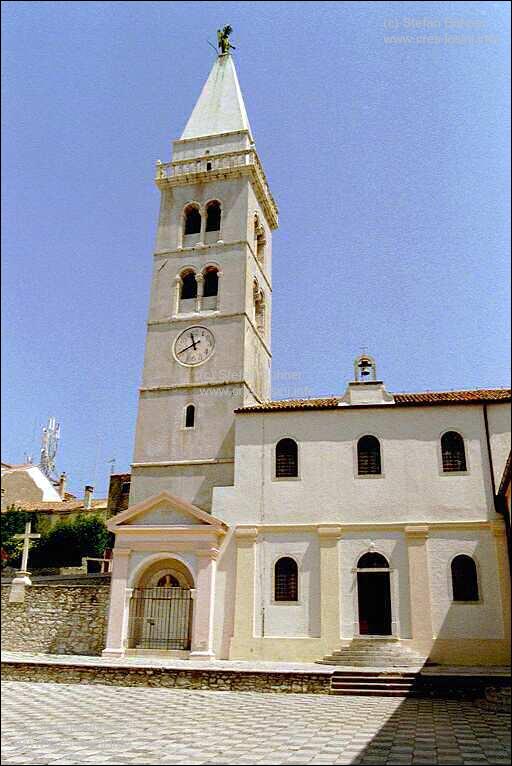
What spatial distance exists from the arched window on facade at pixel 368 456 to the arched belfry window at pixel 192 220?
1406 centimetres

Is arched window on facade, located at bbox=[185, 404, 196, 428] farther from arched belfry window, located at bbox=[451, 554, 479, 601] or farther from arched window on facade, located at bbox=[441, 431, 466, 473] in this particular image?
arched belfry window, located at bbox=[451, 554, 479, 601]

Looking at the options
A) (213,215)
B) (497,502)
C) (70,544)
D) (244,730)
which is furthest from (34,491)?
(244,730)

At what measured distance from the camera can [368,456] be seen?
23344mm

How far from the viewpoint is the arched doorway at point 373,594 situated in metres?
21.5

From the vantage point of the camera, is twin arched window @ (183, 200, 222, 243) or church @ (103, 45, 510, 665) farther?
twin arched window @ (183, 200, 222, 243)

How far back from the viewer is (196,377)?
27.7 meters

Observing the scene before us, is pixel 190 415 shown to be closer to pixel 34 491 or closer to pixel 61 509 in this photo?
pixel 61 509

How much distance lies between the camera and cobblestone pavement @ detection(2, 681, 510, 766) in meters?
8.17

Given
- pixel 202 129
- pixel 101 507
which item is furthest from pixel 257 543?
pixel 101 507

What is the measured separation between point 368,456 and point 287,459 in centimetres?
302

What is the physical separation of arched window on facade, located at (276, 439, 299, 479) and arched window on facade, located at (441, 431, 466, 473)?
5348 mm

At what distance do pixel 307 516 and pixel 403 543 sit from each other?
137 inches

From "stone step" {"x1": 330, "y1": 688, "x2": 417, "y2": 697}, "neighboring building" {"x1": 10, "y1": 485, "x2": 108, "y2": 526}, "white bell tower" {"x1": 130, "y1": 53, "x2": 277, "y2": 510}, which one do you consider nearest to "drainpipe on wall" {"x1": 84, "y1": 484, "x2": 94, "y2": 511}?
"neighboring building" {"x1": 10, "y1": 485, "x2": 108, "y2": 526}

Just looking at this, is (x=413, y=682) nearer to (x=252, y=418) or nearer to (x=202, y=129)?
(x=252, y=418)
